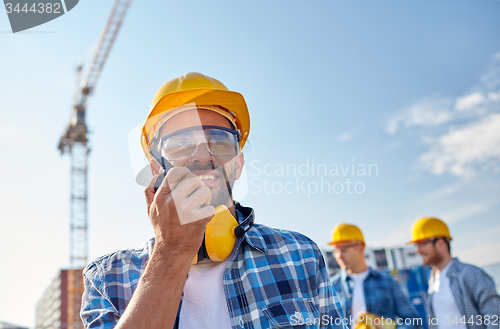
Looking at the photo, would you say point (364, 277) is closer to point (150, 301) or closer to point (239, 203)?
point (239, 203)

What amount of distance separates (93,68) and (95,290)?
173 feet

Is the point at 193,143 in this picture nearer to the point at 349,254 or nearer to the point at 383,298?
the point at 383,298

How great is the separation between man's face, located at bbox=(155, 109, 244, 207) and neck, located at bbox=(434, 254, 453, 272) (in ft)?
17.5

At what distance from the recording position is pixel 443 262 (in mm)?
6664

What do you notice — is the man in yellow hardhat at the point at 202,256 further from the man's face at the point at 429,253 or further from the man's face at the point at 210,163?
the man's face at the point at 429,253

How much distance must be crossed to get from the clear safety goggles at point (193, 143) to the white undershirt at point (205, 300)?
693mm

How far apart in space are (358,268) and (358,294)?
0.53 meters

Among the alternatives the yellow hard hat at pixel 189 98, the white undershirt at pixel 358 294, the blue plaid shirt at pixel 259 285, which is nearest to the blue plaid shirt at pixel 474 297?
the white undershirt at pixel 358 294

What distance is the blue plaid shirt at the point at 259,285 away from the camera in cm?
197

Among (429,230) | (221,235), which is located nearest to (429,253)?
(429,230)

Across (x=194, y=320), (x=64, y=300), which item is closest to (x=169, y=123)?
(x=194, y=320)

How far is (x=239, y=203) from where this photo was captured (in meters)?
2.62

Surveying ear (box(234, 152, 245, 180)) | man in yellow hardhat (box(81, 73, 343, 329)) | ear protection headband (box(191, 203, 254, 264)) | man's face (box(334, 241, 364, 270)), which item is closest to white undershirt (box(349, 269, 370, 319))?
man's face (box(334, 241, 364, 270))

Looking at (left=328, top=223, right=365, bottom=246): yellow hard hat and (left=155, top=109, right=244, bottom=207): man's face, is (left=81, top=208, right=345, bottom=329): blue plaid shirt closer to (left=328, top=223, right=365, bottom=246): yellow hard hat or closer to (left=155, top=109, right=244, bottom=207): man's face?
(left=155, top=109, right=244, bottom=207): man's face
